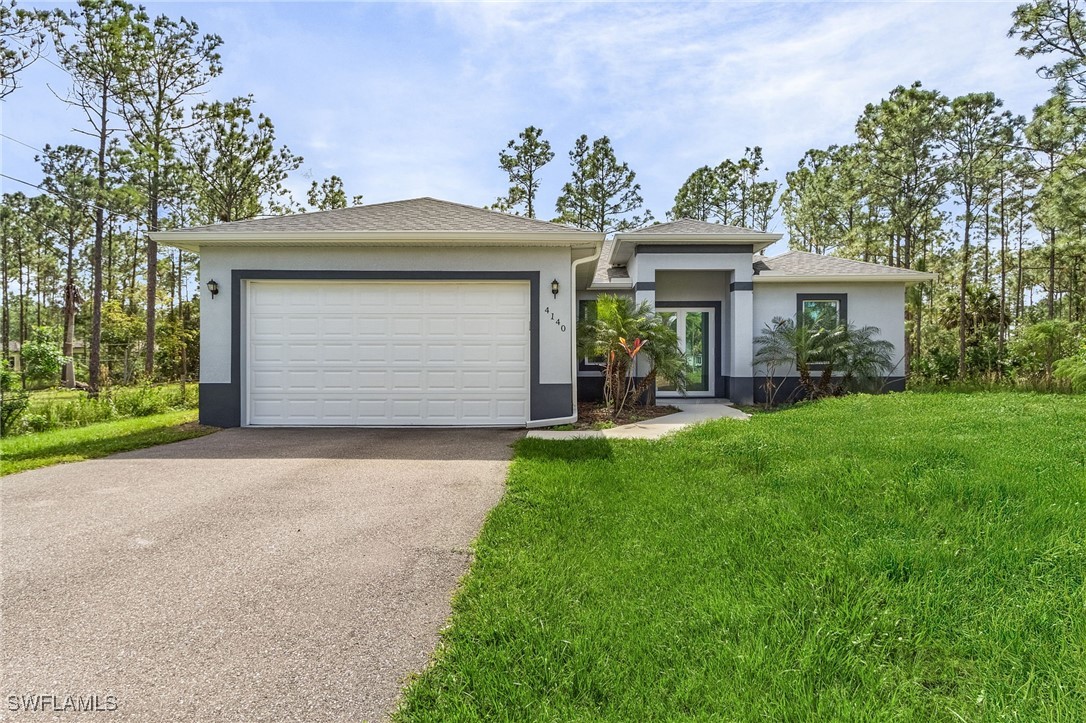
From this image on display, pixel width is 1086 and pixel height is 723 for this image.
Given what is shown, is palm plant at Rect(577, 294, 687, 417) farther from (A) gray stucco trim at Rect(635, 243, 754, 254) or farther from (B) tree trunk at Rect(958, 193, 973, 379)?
(B) tree trunk at Rect(958, 193, 973, 379)

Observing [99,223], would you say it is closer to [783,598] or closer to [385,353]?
[385,353]

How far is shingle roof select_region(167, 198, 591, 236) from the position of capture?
847cm

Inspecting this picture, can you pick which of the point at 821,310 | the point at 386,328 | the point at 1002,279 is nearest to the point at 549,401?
the point at 386,328

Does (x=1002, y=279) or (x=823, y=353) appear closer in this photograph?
(x=823, y=353)

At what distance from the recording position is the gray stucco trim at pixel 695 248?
1148 centimetres

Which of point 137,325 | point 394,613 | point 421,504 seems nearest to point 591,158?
point 137,325

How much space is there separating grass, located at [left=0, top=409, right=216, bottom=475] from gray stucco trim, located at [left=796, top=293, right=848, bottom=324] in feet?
40.8

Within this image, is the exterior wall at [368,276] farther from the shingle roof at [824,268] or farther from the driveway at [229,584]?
the shingle roof at [824,268]

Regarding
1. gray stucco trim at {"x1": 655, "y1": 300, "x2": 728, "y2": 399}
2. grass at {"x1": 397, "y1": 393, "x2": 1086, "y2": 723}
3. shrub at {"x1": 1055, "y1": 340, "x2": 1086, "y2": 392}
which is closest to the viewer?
grass at {"x1": 397, "y1": 393, "x2": 1086, "y2": 723}

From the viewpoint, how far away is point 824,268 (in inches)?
493

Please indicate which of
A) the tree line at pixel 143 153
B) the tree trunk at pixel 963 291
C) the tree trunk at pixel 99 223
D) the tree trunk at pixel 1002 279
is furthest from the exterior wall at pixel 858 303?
the tree trunk at pixel 99 223

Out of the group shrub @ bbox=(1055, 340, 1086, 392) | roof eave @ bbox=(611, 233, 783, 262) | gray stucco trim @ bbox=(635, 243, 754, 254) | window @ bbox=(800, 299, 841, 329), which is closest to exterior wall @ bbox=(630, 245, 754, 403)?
gray stucco trim @ bbox=(635, 243, 754, 254)

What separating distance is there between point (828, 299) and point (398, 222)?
10025 millimetres

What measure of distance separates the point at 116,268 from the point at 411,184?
87.4 feet
